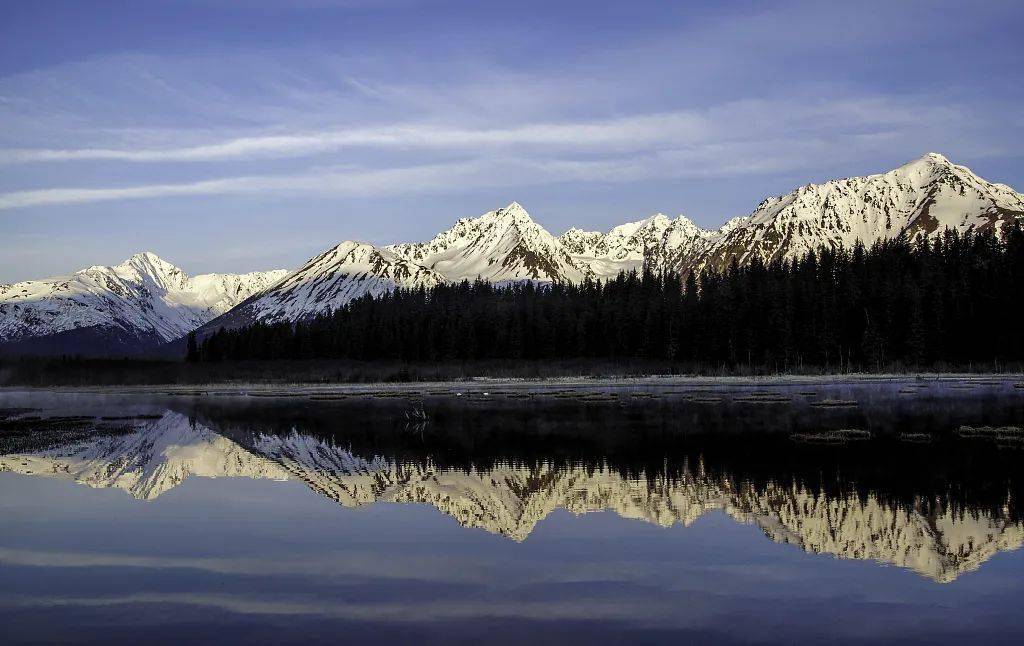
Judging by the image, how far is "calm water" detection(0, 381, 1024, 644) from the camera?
17.7 metres

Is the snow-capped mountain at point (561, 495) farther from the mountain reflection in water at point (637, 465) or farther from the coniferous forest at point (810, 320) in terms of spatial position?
the coniferous forest at point (810, 320)

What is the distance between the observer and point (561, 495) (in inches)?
1286

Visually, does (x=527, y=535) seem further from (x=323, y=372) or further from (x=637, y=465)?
(x=323, y=372)

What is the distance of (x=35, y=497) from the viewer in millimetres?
33906

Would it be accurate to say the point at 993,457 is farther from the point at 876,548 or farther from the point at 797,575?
the point at 797,575

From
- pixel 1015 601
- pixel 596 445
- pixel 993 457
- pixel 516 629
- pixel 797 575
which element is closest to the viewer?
pixel 516 629

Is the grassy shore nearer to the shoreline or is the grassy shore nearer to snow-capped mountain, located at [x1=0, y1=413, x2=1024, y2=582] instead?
the shoreline

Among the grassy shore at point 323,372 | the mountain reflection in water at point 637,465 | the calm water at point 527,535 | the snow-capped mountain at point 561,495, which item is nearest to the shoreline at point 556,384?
the grassy shore at point 323,372

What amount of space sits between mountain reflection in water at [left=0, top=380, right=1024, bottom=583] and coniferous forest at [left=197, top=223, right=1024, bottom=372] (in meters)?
57.5

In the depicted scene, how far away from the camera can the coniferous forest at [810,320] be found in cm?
11862

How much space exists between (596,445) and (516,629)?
2958 cm

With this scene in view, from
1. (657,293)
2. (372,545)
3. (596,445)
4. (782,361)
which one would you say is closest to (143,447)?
(596,445)

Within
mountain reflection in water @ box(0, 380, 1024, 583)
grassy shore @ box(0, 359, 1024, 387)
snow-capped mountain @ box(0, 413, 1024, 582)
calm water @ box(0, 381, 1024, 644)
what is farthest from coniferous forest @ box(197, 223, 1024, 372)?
snow-capped mountain @ box(0, 413, 1024, 582)

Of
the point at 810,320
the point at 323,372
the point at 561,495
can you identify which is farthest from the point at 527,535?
the point at 323,372
